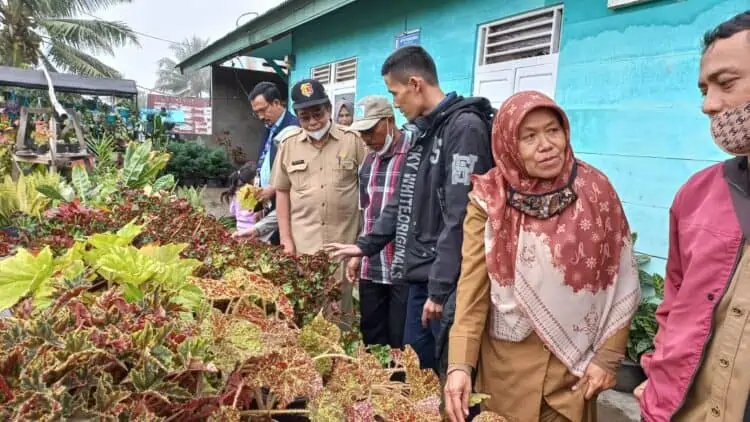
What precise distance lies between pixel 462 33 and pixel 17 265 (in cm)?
421

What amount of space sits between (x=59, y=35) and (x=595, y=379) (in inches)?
857

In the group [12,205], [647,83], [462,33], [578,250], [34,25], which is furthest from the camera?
[34,25]

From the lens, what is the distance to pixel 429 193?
2.00 meters

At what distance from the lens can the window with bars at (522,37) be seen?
3818mm

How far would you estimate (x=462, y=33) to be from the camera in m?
4.77

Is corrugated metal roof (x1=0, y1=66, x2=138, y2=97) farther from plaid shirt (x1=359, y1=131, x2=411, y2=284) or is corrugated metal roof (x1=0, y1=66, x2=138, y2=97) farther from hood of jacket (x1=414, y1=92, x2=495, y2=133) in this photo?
hood of jacket (x1=414, y1=92, x2=495, y2=133)

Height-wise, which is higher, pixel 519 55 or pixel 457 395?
pixel 519 55

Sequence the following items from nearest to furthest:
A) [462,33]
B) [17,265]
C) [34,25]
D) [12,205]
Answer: [17,265], [12,205], [462,33], [34,25]

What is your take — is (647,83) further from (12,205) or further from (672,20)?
(12,205)

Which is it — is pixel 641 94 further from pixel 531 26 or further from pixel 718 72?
pixel 718 72

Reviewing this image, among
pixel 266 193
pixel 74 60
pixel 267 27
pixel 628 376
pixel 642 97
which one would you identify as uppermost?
pixel 74 60

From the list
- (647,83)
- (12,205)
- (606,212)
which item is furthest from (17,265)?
(647,83)

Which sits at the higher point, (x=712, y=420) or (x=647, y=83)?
(x=647, y=83)

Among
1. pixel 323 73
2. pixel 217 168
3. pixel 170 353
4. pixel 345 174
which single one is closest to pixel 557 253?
pixel 170 353
